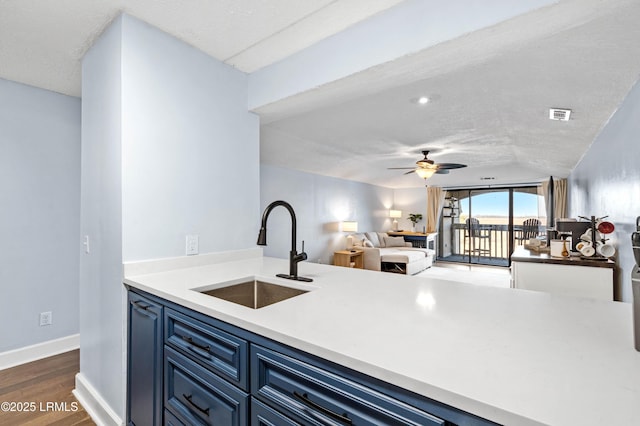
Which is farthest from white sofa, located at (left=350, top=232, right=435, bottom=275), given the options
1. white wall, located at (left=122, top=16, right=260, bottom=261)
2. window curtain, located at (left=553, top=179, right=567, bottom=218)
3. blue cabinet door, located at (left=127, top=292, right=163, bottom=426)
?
blue cabinet door, located at (left=127, top=292, right=163, bottom=426)

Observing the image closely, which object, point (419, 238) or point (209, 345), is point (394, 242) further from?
point (209, 345)

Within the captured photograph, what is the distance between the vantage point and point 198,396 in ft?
4.12

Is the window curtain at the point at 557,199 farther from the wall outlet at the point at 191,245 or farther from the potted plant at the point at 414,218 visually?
the wall outlet at the point at 191,245

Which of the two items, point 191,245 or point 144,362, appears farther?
point 191,245

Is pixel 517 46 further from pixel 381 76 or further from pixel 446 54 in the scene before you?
pixel 381 76

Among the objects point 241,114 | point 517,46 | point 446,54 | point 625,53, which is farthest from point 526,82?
point 241,114

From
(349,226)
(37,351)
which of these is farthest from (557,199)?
(37,351)

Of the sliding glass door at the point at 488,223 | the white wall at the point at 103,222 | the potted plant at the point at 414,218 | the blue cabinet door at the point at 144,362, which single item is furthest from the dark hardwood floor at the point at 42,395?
the sliding glass door at the point at 488,223

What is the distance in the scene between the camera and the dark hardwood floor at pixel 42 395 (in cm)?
194

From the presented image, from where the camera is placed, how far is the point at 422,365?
0.71m

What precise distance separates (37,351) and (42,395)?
29.3 inches

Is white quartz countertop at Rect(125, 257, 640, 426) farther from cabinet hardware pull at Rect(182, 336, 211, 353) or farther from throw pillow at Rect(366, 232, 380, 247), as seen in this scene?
throw pillow at Rect(366, 232, 380, 247)

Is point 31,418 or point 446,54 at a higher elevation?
point 446,54

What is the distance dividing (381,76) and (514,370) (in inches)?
62.7
